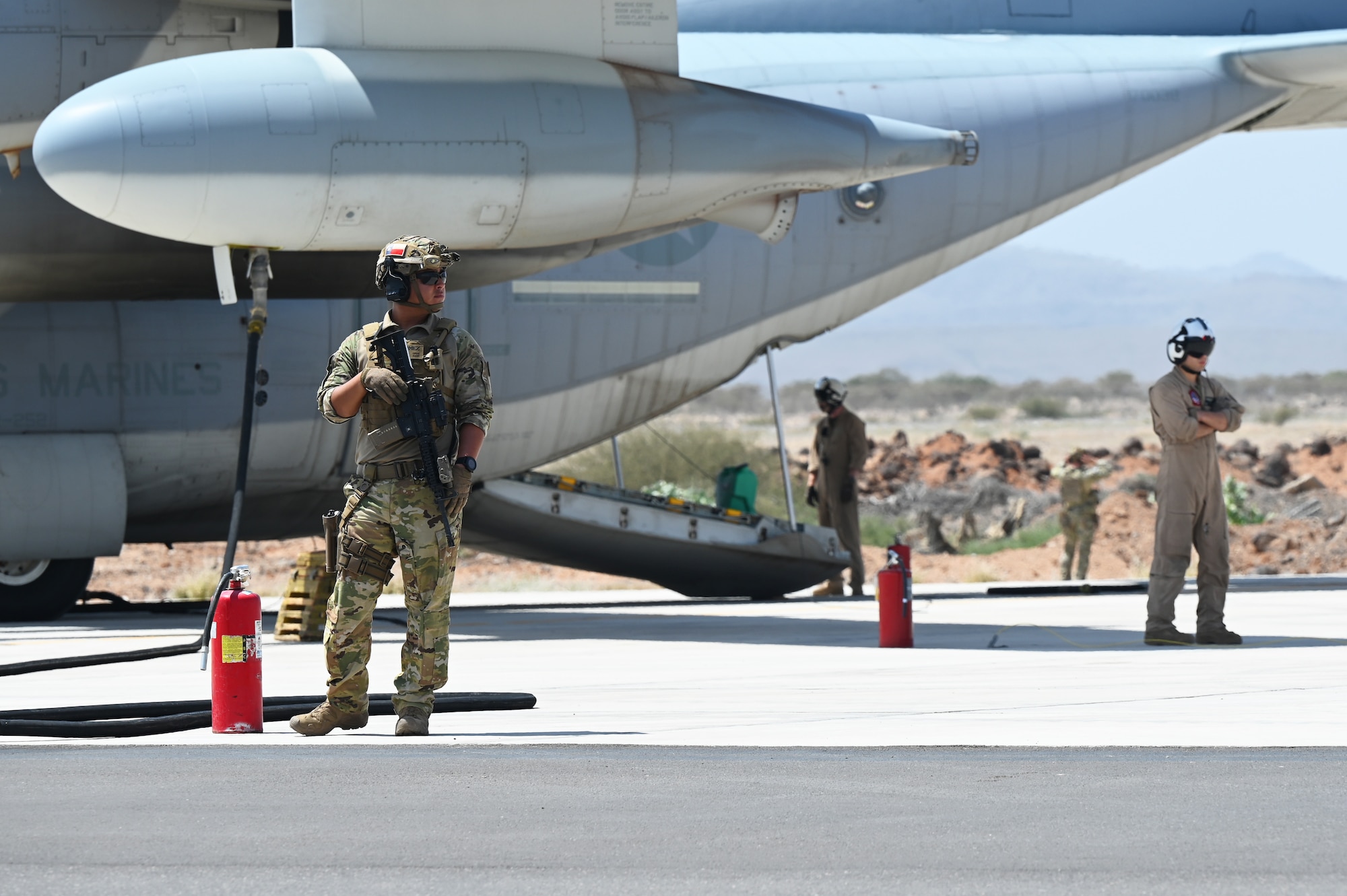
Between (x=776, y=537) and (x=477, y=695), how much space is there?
29.7 feet

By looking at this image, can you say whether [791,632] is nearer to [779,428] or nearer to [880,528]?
[779,428]

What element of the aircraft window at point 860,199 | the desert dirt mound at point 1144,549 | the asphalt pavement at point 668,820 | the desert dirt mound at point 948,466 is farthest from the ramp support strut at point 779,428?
the desert dirt mound at point 948,466

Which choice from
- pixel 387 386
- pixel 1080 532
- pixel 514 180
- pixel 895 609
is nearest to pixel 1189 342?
pixel 895 609

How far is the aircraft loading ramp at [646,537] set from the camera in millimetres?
16969

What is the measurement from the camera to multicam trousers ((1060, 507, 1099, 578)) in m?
21.6

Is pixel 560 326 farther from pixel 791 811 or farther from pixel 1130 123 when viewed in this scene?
pixel 791 811

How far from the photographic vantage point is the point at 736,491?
18.5 m

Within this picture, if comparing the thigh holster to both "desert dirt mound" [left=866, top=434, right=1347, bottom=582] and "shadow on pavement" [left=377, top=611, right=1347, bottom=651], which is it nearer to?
"shadow on pavement" [left=377, top=611, right=1347, bottom=651]

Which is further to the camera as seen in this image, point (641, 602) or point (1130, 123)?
point (641, 602)

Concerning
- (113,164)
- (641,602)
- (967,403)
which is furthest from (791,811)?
(967,403)

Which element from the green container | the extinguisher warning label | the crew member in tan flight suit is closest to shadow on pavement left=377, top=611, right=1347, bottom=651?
the crew member in tan flight suit

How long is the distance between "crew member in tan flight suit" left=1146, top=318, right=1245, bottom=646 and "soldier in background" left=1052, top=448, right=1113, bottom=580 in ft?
29.0

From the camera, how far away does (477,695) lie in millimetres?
8742

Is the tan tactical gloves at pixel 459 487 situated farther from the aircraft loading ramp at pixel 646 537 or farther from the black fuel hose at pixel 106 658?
the aircraft loading ramp at pixel 646 537
